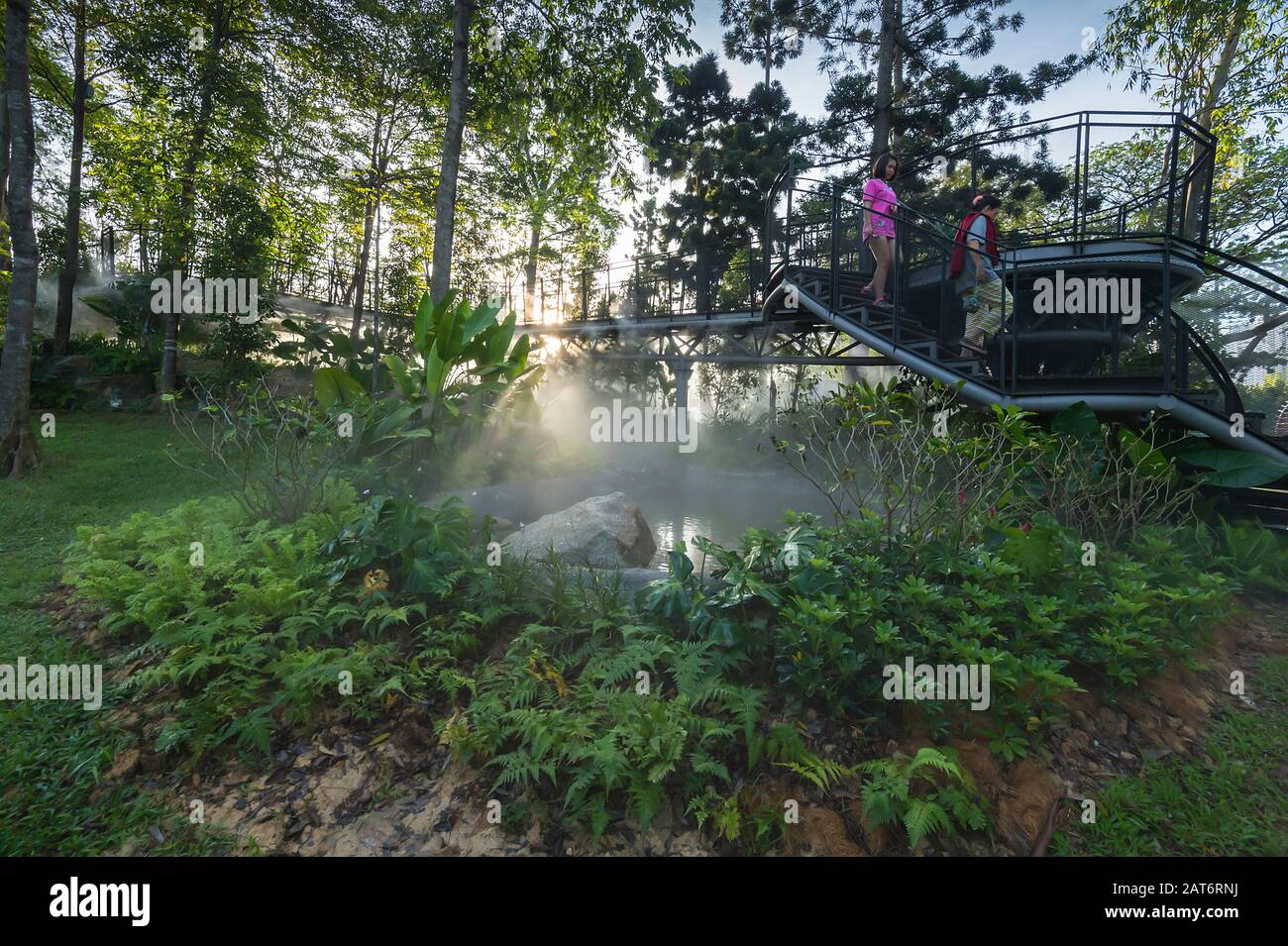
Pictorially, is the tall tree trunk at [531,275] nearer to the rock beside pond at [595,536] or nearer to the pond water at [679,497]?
the pond water at [679,497]

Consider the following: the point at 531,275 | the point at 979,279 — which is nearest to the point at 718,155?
the point at 531,275

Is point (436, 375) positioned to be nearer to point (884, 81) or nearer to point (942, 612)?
point (942, 612)

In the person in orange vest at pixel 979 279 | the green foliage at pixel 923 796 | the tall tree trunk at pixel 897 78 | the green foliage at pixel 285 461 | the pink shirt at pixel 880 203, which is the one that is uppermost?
the tall tree trunk at pixel 897 78

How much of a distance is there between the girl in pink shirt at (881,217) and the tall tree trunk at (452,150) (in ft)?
17.6

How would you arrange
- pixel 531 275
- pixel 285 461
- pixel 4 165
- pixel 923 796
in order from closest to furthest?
pixel 923 796 < pixel 285 461 < pixel 4 165 < pixel 531 275

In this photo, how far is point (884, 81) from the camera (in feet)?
38.4

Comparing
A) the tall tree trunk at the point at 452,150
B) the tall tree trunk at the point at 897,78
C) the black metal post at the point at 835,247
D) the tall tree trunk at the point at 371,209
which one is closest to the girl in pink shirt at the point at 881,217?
the black metal post at the point at 835,247

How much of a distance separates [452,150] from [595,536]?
5968 millimetres

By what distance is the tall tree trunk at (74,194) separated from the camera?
9.95 m

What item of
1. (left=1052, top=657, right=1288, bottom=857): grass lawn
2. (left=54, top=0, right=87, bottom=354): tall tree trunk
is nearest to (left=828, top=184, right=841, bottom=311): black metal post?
(left=1052, top=657, right=1288, bottom=857): grass lawn
